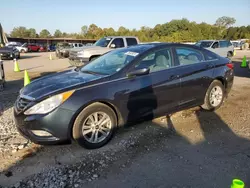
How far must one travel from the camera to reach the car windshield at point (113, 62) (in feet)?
13.2

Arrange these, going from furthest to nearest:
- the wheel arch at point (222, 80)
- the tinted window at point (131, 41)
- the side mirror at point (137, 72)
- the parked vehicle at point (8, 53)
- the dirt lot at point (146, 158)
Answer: the parked vehicle at point (8, 53) → the tinted window at point (131, 41) → the wheel arch at point (222, 80) → the side mirror at point (137, 72) → the dirt lot at point (146, 158)

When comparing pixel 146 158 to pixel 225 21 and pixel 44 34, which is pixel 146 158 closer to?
pixel 44 34

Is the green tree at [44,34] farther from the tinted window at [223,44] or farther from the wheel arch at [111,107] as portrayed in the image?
the wheel arch at [111,107]

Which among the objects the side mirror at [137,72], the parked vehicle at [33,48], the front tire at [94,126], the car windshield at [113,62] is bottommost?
the front tire at [94,126]

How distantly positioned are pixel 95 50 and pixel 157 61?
782cm

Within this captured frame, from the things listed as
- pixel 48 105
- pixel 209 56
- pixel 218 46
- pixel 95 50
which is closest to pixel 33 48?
pixel 95 50

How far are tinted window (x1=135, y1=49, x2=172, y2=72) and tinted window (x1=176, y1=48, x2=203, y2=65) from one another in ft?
0.87

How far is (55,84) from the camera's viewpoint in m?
3.66

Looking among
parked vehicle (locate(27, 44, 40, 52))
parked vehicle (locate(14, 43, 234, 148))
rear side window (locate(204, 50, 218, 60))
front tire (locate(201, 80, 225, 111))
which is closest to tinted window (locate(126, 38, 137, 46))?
rear side window (locate(204, 50, 218, 60))

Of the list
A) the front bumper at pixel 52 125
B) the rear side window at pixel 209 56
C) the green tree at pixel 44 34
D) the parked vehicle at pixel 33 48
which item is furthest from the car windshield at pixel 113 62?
the green tree at pixel 44 34

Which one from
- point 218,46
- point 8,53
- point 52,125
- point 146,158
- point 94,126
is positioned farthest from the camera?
point 8,53

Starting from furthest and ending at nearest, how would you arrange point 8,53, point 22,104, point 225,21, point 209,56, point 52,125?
point 225,21 < point 8,53 < point 209,56 < point 22,104 < point 52,125

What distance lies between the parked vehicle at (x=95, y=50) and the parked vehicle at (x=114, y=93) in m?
6.82

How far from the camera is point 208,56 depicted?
5082mm
